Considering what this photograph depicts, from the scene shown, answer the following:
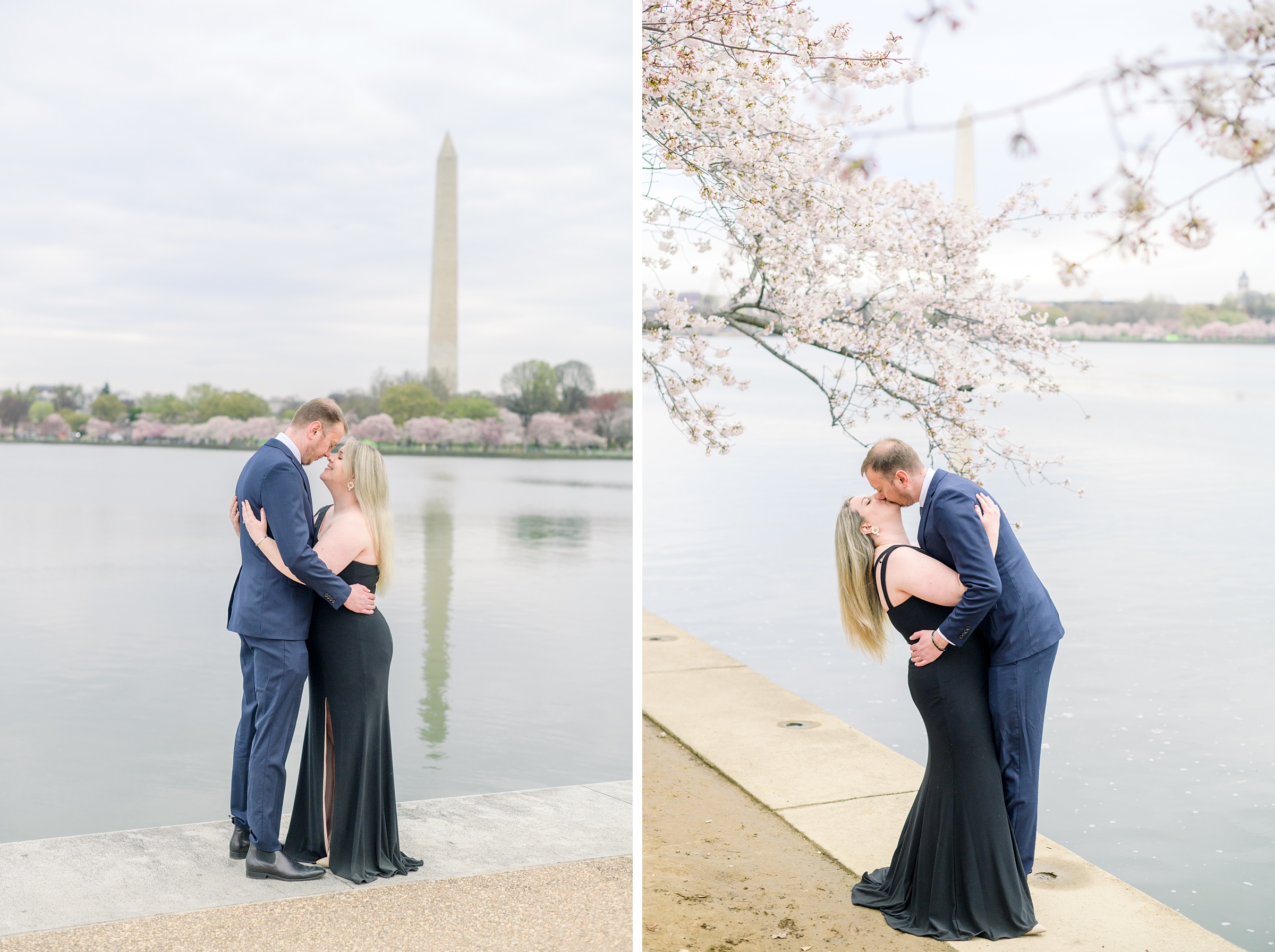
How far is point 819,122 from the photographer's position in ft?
19.2

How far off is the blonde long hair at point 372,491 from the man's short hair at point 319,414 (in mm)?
94

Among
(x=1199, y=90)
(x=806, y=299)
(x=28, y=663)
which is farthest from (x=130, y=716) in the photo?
(x=1199, y=90)

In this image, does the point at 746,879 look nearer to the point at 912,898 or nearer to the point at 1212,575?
the point at 912,898

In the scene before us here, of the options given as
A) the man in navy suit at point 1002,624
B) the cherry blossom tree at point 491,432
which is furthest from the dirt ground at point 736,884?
the cherry blossom tree at point 491,432

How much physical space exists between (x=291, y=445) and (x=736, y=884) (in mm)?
2219

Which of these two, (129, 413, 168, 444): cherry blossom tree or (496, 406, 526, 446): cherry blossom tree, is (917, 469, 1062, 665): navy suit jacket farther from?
(496, 406, 526, 446): cherry blossom tree

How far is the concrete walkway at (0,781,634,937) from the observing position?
12.1 ft

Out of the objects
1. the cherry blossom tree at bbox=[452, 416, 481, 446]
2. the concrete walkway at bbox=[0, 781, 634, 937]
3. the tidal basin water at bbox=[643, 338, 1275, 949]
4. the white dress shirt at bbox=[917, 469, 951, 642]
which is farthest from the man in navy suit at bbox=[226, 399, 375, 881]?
the cherry blossom tree at bbox=[452, 416, 481, 446]

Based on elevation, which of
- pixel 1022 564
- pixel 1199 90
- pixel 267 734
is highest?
pixel 1199 90

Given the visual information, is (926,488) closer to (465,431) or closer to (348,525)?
(348,525)

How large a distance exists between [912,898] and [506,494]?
4053 centimetres

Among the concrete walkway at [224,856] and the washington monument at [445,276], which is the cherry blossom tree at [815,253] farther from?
the washington monument at [445,276]

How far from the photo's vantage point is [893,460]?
3.43m

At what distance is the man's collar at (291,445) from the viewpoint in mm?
3914
